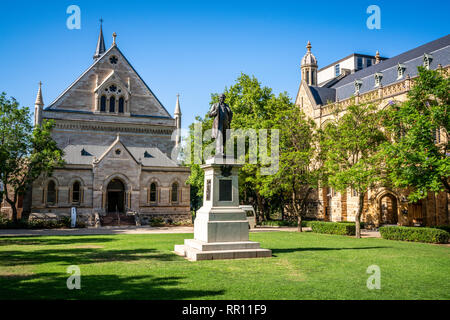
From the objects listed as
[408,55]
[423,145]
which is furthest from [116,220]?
[408,55]

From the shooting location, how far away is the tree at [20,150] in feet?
100

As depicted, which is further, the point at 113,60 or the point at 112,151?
the point at 113,60

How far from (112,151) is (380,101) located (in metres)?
25.5

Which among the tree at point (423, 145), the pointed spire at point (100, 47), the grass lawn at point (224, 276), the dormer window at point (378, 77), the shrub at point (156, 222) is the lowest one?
the shrub at point (156, 222)

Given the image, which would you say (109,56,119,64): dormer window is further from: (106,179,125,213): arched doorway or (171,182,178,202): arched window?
(171,182,178,202): arched window

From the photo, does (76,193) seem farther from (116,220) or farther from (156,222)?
(156,222)

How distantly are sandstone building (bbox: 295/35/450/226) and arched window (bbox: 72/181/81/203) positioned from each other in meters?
26.1

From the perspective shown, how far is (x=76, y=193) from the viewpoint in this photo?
36.2m

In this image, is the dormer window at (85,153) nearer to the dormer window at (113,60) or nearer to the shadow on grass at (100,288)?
the dormer window at (113,60)

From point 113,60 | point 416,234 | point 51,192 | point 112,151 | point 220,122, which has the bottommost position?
point 416,234

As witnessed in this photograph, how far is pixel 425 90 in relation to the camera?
2195cm

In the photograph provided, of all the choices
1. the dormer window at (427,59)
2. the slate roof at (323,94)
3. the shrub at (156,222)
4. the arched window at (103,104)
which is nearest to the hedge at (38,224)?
the shrub at (156,222)

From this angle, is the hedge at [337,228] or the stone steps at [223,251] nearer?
the stone steps at [223,251]
